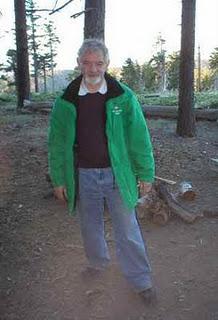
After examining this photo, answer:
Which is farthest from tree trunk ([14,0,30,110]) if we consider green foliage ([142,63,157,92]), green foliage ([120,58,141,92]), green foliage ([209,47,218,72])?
green foliage ([209,47,218,72])

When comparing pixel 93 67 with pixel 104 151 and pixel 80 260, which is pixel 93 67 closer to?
pixel 104 151

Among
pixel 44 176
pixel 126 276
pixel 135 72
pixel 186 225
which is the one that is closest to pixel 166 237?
pixel 186 225

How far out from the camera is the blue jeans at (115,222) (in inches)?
162

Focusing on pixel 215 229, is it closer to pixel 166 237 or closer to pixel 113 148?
pixel 166 237

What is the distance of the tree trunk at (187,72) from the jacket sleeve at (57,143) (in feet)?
23.0

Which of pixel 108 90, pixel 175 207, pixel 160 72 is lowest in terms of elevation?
pixel 175 207

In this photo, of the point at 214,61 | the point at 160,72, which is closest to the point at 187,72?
the point at 160,72

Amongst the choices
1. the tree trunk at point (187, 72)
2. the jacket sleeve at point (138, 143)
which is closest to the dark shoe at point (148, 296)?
the jacket sleeve at point (138, 143)

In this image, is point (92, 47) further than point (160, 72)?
No

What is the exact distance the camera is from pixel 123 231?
4164mm

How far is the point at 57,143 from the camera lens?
4.12 m

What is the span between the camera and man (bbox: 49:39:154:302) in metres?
3.92

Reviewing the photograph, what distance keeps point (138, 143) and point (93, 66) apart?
25.8 inches

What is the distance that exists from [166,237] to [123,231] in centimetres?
163
